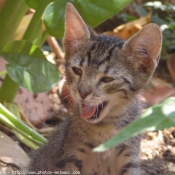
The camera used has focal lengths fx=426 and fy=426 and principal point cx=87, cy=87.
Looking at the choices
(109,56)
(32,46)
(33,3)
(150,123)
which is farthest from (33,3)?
(150,123)

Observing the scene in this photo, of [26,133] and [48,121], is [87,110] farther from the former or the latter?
[48,121]

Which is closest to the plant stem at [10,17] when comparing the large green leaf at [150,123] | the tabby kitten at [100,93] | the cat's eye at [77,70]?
the tabby kitten at [100,93]

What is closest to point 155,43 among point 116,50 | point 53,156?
point 116,50

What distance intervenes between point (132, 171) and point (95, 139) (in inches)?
10.1

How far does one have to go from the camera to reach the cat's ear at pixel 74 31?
2106mm

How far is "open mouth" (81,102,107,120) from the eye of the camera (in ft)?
6.63

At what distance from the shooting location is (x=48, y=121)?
11.4 feet

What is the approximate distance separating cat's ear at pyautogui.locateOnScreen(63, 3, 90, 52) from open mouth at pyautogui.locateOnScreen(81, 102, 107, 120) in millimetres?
338

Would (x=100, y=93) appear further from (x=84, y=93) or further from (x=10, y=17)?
(x=10, y=17)

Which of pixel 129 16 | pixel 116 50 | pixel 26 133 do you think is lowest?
pixel 129 16

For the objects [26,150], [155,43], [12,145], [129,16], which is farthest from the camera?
[129,16]

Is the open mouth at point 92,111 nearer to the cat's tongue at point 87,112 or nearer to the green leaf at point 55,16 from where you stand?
the cat's tongue at point 87,112

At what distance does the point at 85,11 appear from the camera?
2.46m

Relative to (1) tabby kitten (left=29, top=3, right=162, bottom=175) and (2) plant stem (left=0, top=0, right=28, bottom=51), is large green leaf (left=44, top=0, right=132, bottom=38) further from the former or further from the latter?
(2) plant stem (left=0, top=0, right=28, bottom=51)
